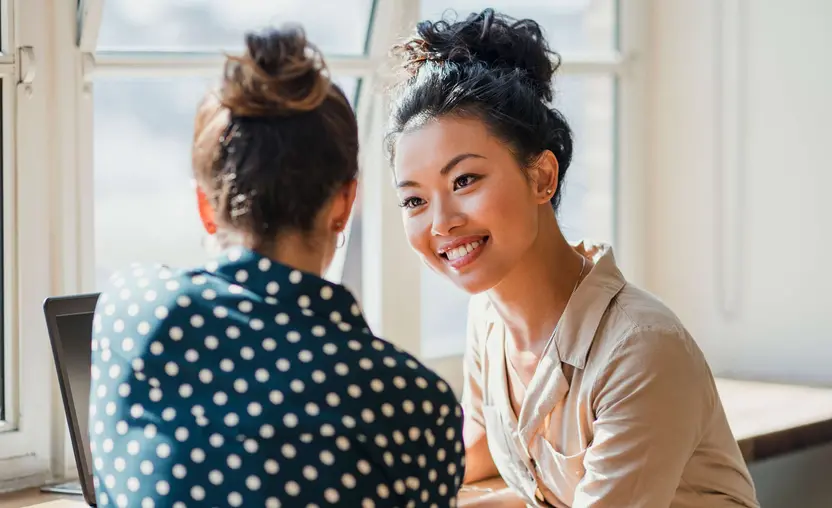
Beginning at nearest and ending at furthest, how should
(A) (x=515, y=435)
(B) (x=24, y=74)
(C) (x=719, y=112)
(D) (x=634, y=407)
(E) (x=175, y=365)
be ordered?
(E) (x=175, y=365) < (D) (x=634, y=407) < (A) (x=515, y=435) < (B) (x=24, y=74) < (C) (x=719, y=112)

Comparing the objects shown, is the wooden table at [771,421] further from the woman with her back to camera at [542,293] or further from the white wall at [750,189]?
the woman with her back to camera at [542,293]

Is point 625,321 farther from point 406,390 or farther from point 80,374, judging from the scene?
point 80,374

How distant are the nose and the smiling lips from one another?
3 centimetres

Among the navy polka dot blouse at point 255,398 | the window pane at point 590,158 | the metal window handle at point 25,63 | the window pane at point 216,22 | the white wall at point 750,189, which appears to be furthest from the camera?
the window pane at point 590,158

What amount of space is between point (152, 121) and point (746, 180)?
146 centimetres

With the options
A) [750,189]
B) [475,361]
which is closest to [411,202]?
[475,361]

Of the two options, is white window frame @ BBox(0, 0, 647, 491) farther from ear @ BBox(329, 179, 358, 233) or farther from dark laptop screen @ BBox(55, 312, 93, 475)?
ear @ BBox(329, 179, 358, 233)

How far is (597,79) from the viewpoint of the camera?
2961mm

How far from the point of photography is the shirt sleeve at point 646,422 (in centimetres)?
153

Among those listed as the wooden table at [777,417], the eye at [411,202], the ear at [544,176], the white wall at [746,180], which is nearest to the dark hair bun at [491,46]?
the ear at [544,176]

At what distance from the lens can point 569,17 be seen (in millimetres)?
2885

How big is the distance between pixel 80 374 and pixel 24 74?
23.4 inches

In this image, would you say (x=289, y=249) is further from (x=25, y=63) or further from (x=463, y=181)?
(x=25, y=63)

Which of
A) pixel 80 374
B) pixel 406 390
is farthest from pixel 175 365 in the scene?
pixel 80 374
